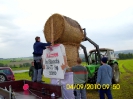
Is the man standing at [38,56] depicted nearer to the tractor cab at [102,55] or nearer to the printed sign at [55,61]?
the printed sign at [55,61]

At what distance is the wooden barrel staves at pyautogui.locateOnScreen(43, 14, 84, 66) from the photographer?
5840 mm

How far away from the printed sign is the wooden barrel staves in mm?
439

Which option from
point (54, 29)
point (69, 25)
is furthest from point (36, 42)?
point (69, 25)

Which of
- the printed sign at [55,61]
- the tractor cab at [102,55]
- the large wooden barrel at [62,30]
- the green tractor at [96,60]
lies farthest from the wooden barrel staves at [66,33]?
the tractor cab at [102,55]

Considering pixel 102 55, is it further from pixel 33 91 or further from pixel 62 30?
pixel 33 91

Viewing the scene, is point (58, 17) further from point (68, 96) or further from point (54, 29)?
point (68, 96)

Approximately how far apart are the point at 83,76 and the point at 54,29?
162 centimetres

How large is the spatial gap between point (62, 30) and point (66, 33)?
0.63 feet

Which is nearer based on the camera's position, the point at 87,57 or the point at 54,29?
the point at 54,29

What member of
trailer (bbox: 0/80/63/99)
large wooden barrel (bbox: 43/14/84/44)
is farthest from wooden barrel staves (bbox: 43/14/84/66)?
trailer (bbox: 0/80/63/99)

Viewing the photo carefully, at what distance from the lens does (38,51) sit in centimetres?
628

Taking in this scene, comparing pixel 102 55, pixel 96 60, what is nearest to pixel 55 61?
pixel 96 60

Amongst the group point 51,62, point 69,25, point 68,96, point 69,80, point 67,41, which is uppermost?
point 69,25

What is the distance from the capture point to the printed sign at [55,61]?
17.6 feet
